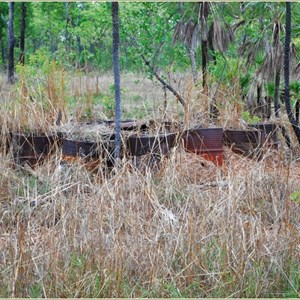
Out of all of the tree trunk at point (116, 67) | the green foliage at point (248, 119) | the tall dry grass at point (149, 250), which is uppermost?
the tree trunk at point (116, 67)

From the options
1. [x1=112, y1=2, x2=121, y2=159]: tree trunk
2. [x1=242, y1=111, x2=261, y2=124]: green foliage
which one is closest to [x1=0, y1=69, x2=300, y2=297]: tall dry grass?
[x1=112, y1=2, x2=121, y2=159]: tree trunk

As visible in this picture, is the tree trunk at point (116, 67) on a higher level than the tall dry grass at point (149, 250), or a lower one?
higher

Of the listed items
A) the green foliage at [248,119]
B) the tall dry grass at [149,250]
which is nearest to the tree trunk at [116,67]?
the tall dry grass at [149,250]

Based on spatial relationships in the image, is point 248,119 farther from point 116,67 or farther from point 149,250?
point 149,250

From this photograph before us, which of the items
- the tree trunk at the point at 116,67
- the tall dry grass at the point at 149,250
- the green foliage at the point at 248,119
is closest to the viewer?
Answer: the tall dry grass at the point at 149,250

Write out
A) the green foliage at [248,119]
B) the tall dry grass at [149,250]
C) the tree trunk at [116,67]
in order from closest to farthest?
the tall dry grass at [149,250], the tree trunk at [116,67], the green foliage at [248,119]

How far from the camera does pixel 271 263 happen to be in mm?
3193

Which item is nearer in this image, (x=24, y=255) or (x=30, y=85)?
(x=24, y=255)

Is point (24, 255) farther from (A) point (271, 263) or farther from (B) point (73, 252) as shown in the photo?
(A) point (271, 263)

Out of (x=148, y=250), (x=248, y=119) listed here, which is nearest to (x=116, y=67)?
(x=148, y=250)

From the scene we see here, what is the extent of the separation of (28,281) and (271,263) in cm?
124

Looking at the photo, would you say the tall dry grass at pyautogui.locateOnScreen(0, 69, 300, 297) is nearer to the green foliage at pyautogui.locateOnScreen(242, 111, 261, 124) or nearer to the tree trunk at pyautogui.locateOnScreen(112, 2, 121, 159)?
the tree trunk at pyautogui.locateOnScreen(112, 2, 121, 159)

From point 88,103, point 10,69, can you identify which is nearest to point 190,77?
point 88,103

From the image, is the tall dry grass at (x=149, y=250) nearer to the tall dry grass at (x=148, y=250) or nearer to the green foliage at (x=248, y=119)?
the tall dry grass at (x=148, y=250)
